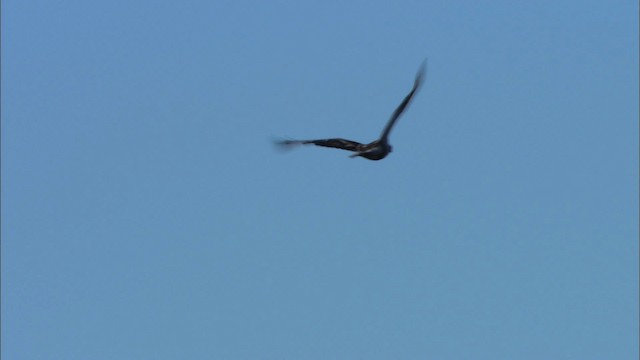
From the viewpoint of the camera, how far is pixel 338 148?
60.4 metres

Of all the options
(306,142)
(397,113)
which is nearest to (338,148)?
(306,142)

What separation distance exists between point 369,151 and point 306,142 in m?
2.83

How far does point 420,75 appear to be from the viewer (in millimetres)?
52906

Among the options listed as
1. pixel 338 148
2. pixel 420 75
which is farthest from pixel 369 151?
pixel 420 75

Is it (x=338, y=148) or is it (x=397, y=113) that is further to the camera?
(x=338, y=148)

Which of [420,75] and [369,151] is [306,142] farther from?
[420,75]

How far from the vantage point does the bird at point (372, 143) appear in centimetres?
5488

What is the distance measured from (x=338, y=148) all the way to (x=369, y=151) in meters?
2.44

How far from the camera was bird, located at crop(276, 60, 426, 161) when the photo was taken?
54.9 meters

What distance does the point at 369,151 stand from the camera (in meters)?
58.2

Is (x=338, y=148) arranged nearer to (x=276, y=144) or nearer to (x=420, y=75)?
(x=276, y=144)

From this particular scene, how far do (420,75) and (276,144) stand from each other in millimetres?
7416

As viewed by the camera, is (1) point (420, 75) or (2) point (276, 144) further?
(2) point (276, 144)

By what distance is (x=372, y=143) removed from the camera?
5822cm
